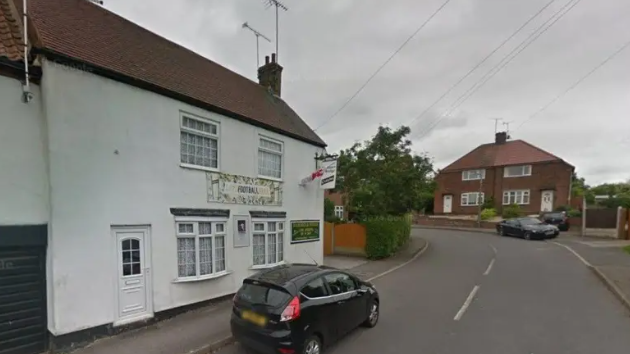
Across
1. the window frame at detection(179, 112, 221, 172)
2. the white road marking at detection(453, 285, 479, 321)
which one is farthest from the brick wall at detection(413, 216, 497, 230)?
the window frame at detection(179, 112, 221, 172)

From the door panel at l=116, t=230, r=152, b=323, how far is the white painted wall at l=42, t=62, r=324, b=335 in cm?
19

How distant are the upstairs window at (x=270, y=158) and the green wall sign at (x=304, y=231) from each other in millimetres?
2072

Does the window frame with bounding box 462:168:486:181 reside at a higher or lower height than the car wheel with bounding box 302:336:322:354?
higher

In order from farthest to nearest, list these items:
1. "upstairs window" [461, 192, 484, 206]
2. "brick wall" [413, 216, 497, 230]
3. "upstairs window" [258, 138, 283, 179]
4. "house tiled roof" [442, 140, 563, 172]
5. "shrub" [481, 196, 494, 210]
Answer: "upstairs window" [461, 192, 484, 206] < "shrub" [481, 196, 494, 210] < "house tiled roof" [442, 140, 563, 172] < "brick wall" [413, 216, 497, 230] < "upstairs window" [258, 138, 283, 179]

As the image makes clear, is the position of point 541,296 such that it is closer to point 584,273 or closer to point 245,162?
point 584,273

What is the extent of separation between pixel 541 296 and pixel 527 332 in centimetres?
336

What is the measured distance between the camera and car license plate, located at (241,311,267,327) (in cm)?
509

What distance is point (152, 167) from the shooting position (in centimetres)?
734

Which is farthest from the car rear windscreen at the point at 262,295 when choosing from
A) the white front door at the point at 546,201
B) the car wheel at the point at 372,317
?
the white front door at the point at 546,201

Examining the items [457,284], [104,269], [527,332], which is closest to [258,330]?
[104,269]

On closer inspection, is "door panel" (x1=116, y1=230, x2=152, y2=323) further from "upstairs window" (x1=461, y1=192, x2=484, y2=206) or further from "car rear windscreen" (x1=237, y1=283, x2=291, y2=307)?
"upstairs window" (x1=461, y1=192, x2=484, y2=206)

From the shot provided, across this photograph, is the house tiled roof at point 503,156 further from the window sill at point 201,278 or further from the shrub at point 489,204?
the window sill at point 201,278

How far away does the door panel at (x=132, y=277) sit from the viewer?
22.0ft

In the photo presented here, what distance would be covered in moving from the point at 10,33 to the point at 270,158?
686cm
